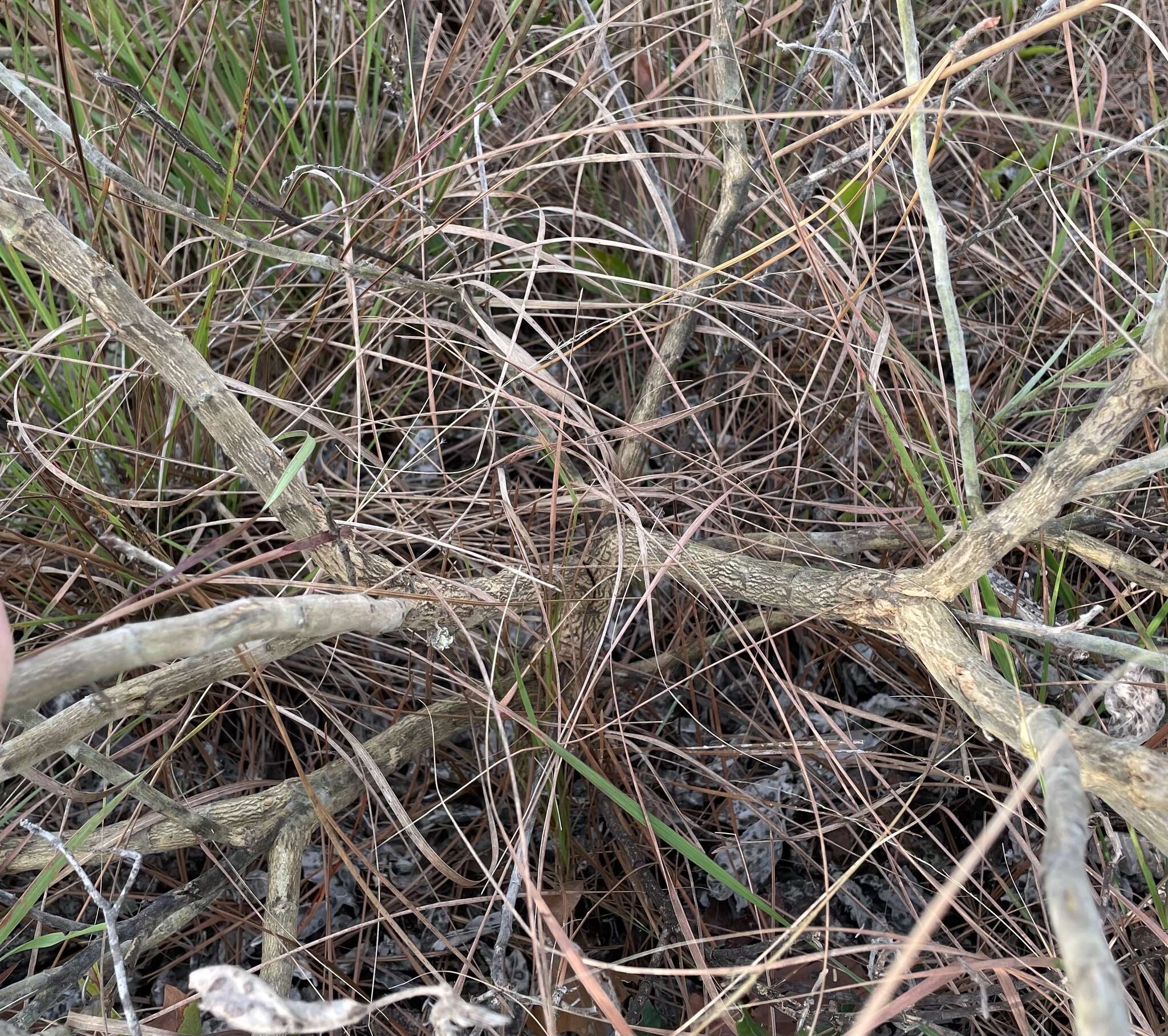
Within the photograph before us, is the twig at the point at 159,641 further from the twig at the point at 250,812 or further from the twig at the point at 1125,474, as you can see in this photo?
the twig at the point at 1125,474

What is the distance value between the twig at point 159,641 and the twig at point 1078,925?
0.43m

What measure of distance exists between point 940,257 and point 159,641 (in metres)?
0.64

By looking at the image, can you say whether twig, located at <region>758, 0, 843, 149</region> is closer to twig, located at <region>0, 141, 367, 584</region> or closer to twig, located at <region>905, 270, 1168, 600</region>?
twig, located at <region>905, 270, 1168, 600</region>

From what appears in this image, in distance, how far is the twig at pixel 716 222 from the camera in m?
0.98

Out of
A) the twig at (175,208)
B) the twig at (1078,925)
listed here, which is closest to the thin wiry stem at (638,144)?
the twig at (175,208)

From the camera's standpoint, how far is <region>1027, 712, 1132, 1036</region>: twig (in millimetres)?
345

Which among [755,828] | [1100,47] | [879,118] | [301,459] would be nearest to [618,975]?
[755,828]

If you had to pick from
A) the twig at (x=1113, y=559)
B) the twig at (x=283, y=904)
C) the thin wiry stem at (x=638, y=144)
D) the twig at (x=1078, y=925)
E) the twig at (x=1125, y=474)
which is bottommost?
the twig at (x=283, y=904)

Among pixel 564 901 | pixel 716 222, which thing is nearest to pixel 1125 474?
pixel 716 222

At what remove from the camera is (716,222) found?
1083mm

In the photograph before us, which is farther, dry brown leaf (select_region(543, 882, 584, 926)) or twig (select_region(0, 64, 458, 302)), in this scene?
dry brown leaf (select_region(543, 882, 584, 926))

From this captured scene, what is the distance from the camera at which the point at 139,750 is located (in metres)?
1.17

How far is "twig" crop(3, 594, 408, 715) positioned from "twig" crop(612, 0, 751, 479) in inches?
22.6

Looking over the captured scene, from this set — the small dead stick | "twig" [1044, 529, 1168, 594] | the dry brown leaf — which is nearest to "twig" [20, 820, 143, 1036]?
the small dead stick
